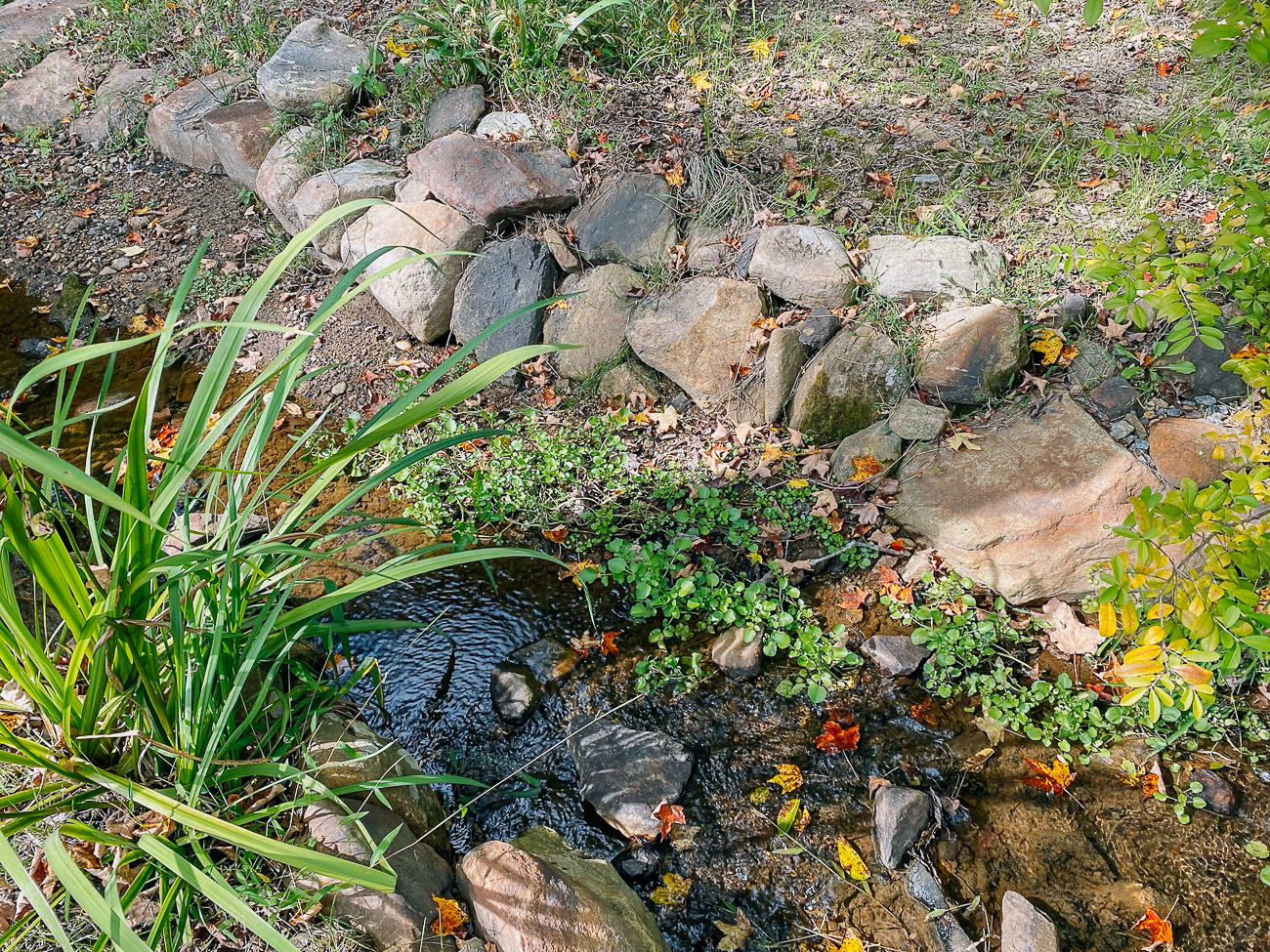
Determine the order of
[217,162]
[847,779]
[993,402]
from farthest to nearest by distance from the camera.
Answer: [217,162] < [993,402] < [847,779]

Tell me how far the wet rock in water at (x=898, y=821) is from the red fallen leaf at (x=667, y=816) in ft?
1.87

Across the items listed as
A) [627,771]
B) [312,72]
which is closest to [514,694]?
[627,771]

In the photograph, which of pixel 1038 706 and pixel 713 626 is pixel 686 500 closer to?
pixel 713 626

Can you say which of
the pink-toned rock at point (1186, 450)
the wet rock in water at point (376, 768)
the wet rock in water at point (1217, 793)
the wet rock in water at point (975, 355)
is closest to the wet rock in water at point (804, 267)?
the wet rock in water at point (975, 355)

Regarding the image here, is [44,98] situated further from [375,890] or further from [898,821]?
[898,821]

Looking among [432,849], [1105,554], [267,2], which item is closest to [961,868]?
[1105,554]

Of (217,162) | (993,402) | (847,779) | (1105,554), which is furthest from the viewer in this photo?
(217,162)

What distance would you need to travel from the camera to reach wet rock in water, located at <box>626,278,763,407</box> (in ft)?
11.7

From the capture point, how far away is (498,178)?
13.2 ft

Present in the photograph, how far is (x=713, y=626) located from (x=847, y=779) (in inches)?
27.5

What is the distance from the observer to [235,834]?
1.58m

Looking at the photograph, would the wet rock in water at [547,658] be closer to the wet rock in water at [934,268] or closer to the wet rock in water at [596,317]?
the wet rock in water at [596,317]

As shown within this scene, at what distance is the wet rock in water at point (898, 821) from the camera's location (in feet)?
7.39

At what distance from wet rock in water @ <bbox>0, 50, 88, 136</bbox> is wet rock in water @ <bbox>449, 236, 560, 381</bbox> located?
4.32 meters
